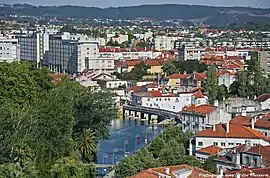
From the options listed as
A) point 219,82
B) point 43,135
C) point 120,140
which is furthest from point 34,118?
point 219,82

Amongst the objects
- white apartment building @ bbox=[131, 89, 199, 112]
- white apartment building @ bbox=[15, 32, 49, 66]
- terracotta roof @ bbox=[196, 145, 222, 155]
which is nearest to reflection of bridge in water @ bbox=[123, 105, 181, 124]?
white apartment building @ bbox=[131, 89, 199, 112]

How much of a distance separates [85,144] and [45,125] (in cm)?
198

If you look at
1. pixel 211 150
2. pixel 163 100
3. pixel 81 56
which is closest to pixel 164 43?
pixel 81 56

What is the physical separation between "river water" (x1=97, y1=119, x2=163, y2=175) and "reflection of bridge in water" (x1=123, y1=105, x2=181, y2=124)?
51cm

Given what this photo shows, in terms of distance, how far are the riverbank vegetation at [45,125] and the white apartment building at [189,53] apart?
21.6m

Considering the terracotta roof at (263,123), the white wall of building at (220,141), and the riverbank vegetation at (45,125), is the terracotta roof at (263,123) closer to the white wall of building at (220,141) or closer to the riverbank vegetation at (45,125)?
the white wall of building at (220,141)

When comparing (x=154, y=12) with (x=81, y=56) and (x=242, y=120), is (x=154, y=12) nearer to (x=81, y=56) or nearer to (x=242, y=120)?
(x=81, y=56)

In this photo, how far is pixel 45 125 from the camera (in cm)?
1242

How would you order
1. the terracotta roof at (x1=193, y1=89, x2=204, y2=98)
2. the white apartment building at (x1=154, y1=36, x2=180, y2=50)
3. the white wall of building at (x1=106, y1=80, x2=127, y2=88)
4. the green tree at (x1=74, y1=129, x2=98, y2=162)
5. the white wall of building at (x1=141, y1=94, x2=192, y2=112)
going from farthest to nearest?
the white apartment building at (x1=154, y1=36, x2=180, y2=50) → the white wall of building at (x1=106, y1=80, x2=127, y2=88) → the white wall of building at (x1=141, y1=94, x2=192, y2=112) → the terracotta roof at (x1=193, y1=89, x2=204, y2=98) → the green tree at (x1=74, y1=129, x2=98, y2=162)

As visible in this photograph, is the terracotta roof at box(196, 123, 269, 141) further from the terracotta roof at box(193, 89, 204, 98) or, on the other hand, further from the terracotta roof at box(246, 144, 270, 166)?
the terracotta roof at box(193, 89, 204, 98)

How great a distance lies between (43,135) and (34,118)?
16.2 inches

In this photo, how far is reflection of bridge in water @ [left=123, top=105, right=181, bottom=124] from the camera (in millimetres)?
22531

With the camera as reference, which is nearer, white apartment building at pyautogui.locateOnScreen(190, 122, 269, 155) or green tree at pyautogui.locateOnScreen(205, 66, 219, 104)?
white apartment building at pyautogui.locateOnScreen(190, 122, 269, 155)

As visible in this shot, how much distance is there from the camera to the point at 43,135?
1229 centimetres
